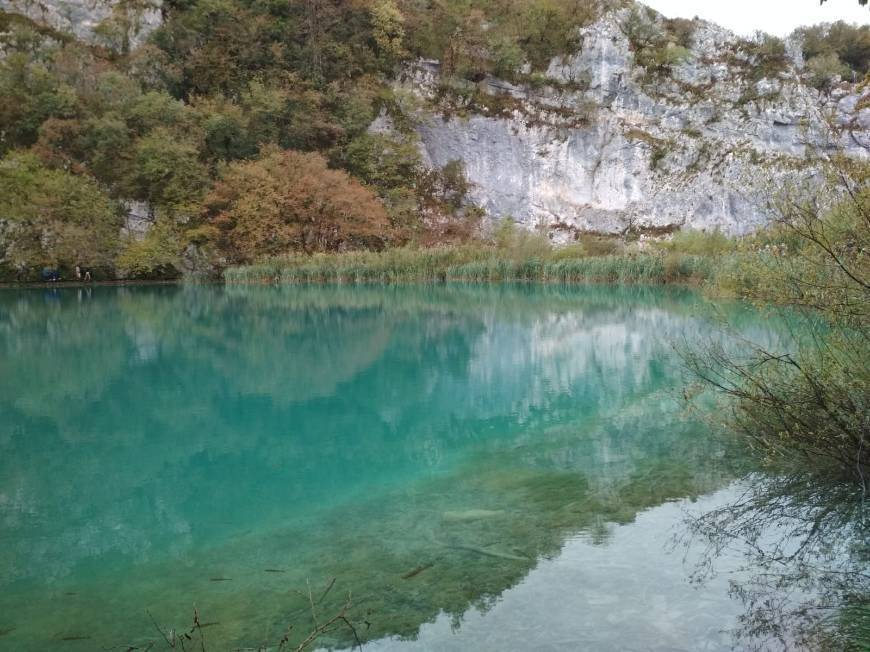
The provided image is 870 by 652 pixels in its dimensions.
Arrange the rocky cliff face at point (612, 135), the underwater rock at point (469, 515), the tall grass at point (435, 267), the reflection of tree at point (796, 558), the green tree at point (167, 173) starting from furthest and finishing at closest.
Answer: the rocky cliff face at point (612, 135) → the green tree at point (167, 173) → the tall grass at point (435, 267) → the underwater rock at point (469, 515) → the reflection of tree at point (796, 558)

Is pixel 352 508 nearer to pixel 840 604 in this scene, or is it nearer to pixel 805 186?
pixel 840 604

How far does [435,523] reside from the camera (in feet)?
15.8

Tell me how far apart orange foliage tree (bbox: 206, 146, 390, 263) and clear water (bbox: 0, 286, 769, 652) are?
19200 mm

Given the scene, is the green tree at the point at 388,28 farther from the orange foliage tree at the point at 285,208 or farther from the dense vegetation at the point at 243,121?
the orange foliage tree at the point at 285,208

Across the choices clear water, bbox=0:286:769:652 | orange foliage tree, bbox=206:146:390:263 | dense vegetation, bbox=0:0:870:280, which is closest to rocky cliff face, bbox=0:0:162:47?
dense vegetation, bbox=0:0:870:280

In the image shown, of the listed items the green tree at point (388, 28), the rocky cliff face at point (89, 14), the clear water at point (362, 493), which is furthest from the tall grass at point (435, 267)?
the rocky cliff face at point (89, 14)

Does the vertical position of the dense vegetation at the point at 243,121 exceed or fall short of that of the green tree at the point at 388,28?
it falls short

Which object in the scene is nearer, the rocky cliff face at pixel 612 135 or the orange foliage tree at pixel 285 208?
the orange foliage tree at pixel 285 208

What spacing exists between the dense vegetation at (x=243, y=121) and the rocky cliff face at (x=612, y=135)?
1344mm

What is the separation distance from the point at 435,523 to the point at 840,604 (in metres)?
2.48

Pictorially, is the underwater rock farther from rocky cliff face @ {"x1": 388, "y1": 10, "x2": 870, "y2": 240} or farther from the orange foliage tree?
rocky cliff face @ {"x1": 388, "y1": 10, "x2": 870, "y2": 240}

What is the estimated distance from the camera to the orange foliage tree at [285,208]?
104 feet

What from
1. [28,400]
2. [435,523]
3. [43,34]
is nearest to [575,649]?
[435,523]

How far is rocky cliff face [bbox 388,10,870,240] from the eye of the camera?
41312 millimetres
